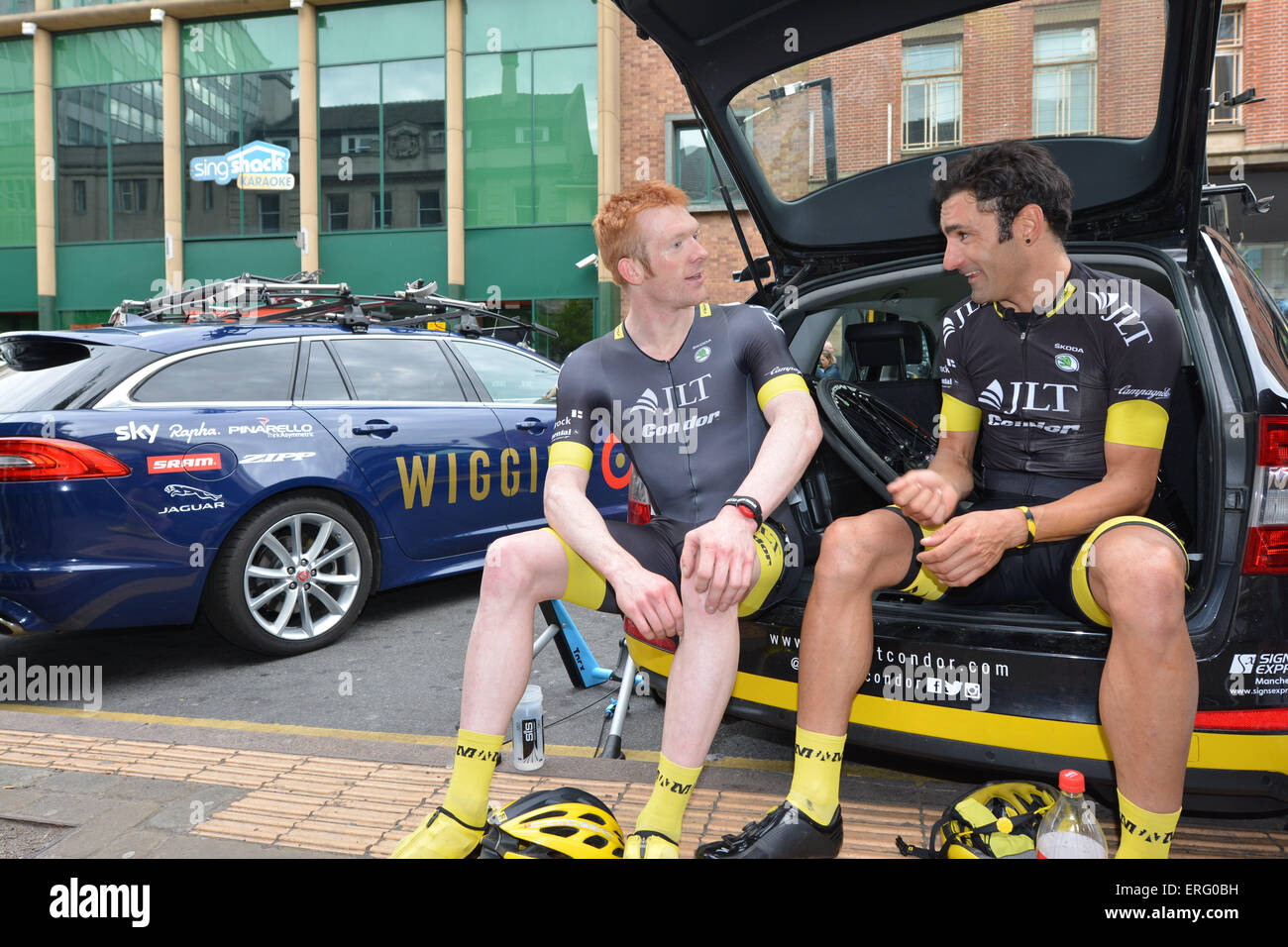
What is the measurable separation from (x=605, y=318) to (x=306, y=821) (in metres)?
17.0

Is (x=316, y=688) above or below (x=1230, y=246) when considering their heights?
below

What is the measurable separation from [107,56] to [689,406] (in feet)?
80.0

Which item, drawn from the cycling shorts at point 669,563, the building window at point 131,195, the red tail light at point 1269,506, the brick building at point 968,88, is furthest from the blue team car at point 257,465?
the building window at point 131,195

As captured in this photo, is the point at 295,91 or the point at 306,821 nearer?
the point at 306,821

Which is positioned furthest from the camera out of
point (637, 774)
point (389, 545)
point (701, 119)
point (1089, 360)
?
point (389, 545)

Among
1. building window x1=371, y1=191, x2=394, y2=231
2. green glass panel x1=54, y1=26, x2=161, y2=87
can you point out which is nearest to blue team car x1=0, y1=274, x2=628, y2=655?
building window x1=371, y1=191, x2=394, y2=231

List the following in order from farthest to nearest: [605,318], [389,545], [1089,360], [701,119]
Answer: [605,318] < [389,545] < [701,119] < [1089,360]

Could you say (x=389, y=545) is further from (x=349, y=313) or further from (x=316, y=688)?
(x=349, y=313)

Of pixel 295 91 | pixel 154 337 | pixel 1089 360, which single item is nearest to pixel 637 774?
pixel 1089 360

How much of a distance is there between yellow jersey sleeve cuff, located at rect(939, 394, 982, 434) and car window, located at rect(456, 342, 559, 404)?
3.30 meters

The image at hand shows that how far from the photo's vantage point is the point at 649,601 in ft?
7.34

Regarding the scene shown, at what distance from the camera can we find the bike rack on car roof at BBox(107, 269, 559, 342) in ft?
17.7
